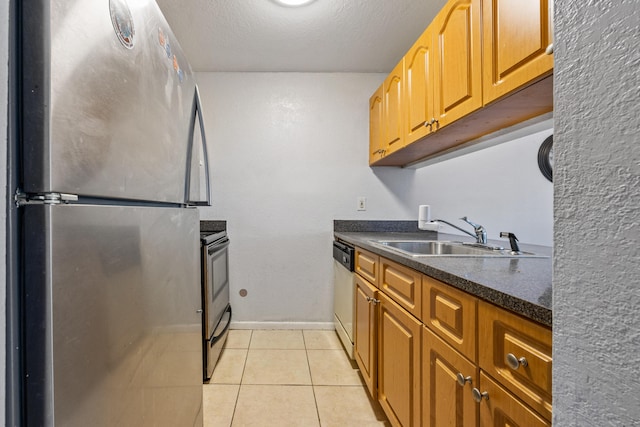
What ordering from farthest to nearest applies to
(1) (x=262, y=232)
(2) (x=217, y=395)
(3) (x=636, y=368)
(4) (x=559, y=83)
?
(1) (x=262, y=232) → (2) (x=217, y=395) → (4) (x=559, y=83) → (3) (x=636, y=368)

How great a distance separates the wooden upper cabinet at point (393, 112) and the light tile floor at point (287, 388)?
1.54 metres

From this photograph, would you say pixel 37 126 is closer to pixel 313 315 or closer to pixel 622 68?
pixel 622 68

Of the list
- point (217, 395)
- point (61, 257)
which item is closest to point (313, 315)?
point (217, 395)

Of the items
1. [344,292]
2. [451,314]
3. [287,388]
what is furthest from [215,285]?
[451,314]

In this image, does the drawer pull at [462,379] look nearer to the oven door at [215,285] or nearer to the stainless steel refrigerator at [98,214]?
the stainless steel refrigerator at [98,214]

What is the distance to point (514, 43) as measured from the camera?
39.6 inches

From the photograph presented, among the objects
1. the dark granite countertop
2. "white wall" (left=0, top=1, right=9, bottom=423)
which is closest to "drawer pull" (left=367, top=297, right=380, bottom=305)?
the dark granite countertop

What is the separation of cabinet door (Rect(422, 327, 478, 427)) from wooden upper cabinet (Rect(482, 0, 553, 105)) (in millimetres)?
886

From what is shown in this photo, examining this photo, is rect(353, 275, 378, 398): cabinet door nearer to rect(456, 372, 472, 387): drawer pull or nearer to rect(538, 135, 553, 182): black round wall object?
rect(456, 372, 472, 387): drawer pull

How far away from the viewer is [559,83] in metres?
0.44

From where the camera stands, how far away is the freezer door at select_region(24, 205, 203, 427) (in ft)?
1.59

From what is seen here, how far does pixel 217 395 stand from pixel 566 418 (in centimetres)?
179

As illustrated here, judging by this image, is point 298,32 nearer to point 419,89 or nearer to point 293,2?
point 293,2

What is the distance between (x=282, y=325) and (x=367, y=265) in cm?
133
